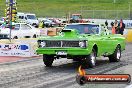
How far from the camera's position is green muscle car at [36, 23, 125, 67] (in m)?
14.2

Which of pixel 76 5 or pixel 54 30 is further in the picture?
pixel 76 5

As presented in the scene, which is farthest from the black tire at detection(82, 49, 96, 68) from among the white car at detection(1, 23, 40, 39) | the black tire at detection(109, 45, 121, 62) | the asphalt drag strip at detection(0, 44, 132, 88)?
the white car at detection(1, 23, 40, 39)

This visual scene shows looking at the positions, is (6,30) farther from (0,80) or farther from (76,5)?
(76,5)

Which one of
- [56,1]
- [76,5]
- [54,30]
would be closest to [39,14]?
[76,5]

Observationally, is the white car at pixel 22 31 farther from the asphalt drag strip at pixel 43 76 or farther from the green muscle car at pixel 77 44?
the green muscle car at pixel 77 44

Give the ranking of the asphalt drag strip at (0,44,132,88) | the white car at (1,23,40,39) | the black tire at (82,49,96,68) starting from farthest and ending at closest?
the white car at (1,23,40,39) → the black tire at (82,49,96,68) → the asphalt drag strip at (0,44,132,88)

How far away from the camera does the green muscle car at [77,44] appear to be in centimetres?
1418

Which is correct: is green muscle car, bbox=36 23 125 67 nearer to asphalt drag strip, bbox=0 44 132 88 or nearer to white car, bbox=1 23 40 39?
asphalt drag strip, bbox=0 44 132 88

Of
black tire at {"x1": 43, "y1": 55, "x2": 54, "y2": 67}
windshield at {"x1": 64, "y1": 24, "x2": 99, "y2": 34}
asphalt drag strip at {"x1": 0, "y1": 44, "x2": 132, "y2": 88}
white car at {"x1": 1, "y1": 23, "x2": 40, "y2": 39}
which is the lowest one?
asphalt drag strip at {"x1": 0, "y1": 44, "x2": 132, "y2": 88}

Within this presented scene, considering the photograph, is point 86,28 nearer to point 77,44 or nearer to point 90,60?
point 90,60

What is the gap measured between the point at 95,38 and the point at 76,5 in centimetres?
6851

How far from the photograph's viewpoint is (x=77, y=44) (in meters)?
14.2

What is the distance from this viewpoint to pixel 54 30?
3747 centimetres

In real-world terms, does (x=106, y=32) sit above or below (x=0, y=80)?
above
